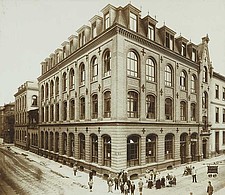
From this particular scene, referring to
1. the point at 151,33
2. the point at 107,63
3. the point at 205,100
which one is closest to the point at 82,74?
the point at 107,63

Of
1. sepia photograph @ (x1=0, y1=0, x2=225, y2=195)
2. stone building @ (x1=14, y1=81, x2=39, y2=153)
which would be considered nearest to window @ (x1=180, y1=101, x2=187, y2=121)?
sepia photograph @ (x1=0, y1=0, x2=225, y2=195)

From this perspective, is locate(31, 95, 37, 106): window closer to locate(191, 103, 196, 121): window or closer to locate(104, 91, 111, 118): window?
locate(104, 91, 111, 118): window

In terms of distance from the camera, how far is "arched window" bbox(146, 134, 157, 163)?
18.1 m

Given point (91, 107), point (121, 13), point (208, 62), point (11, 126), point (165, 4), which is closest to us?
point (165, 4)

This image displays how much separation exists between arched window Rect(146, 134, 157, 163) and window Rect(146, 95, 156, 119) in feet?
5.51

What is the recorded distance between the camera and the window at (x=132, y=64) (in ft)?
55.3

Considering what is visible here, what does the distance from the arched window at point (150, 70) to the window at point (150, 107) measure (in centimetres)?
157

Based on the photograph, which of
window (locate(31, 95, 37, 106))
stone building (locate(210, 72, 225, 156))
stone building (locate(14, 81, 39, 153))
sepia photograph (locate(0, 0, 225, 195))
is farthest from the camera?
window (locate(31, 95, 37, 106))

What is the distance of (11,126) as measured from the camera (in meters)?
40.2

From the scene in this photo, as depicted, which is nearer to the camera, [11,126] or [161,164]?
[161,164]

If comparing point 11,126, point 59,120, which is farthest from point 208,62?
point 11,126

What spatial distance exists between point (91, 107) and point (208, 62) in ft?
50.0

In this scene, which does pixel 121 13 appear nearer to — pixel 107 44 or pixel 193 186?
pixel 107 44

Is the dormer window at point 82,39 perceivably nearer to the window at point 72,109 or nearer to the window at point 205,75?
the window at point 72,109
